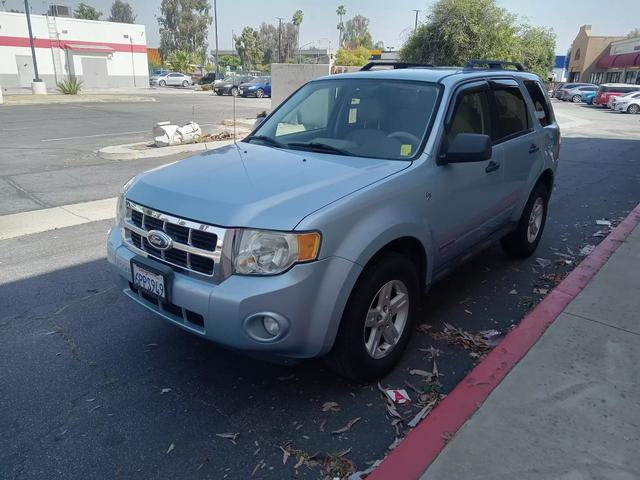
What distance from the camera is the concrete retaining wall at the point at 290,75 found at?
1719 cm

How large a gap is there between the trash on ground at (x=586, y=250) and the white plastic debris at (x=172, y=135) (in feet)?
33.5

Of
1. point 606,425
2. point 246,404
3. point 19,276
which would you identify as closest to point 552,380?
point 606,425

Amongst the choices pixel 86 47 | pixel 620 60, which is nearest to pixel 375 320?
pixel 86 47

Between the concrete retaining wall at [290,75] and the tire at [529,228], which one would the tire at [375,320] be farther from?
the concrete retaining wall at [290,75]

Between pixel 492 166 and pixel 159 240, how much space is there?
2708 millimetres

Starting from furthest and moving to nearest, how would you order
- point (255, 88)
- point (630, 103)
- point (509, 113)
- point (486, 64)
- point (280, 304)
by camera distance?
point (255, 88)
point (630, 103)
point (486, 64)
point (509, 113)
point (280, 304)

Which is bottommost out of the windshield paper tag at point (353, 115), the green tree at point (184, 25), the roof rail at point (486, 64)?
the windshield paper tag at point (353, 115)

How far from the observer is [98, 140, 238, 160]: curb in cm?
1166

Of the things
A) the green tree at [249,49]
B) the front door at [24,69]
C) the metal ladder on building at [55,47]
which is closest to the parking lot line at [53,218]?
the front door at [24,69]

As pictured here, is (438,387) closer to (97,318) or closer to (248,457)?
(248,457)

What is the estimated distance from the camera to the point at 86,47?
152ft

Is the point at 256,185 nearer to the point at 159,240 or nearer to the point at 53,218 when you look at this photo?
the point at 159,240

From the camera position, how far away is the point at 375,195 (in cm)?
298

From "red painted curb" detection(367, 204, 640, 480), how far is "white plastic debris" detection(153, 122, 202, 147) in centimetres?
1076
